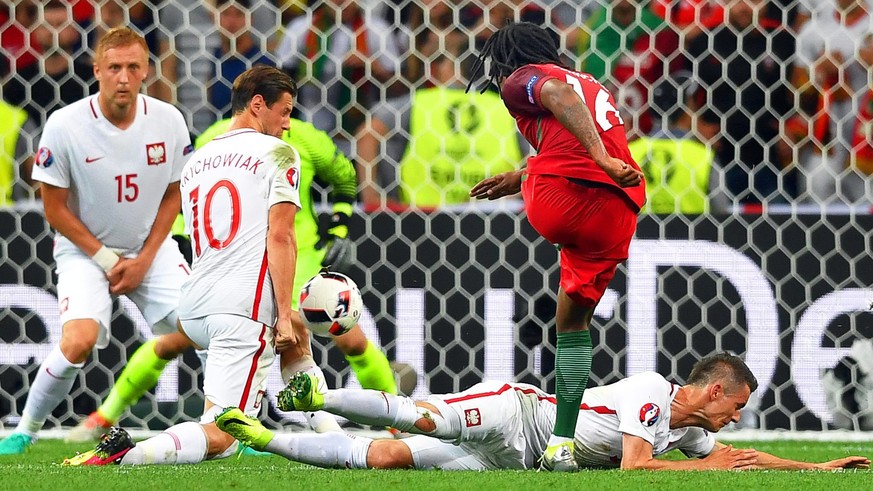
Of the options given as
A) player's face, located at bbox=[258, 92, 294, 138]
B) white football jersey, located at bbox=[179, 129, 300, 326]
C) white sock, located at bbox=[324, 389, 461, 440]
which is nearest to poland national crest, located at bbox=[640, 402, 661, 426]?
white sock, located at bbox=[324, 389, 461, 440]

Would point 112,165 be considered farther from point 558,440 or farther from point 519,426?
point 558,440

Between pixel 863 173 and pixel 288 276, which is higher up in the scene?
pixel 863 173

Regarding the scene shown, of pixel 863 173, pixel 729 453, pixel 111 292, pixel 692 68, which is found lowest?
pixel 729 453

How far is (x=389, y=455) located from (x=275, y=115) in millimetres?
1148

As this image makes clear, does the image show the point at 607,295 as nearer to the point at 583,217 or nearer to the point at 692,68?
the point at 692,68

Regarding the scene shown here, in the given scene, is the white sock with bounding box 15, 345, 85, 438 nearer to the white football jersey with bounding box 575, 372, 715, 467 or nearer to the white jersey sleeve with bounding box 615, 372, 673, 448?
the white football jersey with bounding box 575, 372, 715, 467

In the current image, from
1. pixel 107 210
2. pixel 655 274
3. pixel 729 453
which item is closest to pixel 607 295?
pixel 655 274

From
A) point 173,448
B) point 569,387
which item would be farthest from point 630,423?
point 173,448

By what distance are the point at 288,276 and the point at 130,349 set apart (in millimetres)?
2122

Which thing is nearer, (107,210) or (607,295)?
(107,210)

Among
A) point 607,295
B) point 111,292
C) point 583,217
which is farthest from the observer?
point 607,295

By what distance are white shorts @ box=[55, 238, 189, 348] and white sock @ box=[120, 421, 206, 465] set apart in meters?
1.06

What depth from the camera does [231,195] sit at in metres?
4.39

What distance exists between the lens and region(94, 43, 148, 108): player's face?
17.3 feet
